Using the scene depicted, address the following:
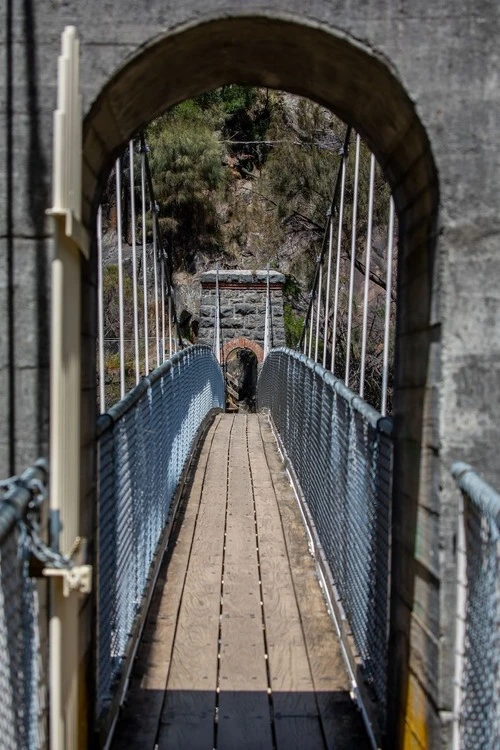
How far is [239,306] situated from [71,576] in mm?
13161

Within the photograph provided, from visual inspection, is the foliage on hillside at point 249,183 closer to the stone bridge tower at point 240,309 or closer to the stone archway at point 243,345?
the stone bridge tower at point 240,309

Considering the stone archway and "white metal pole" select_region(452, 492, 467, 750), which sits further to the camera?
the stone archway

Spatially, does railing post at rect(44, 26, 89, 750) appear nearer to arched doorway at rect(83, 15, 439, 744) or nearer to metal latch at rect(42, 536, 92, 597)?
metal latch at rect(42, 536, 92, 597)

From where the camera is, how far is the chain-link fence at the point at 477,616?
154 centimetres

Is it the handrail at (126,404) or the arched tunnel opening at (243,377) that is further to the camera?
the arched tunnel opening at (243,377)

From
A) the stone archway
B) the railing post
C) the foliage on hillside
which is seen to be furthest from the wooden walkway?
the stone archway

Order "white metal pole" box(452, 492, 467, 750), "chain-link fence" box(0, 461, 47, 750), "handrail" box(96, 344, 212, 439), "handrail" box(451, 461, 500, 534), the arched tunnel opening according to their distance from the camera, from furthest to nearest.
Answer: the arched tunnel opening < "handrail" box(96, 344, 212, 439) < "white metal pole" box(452, 492, 467, 750) < "handrail" box(451, 461, 500, 534) < "chain-link fence" box(0, 461, 47, 750)

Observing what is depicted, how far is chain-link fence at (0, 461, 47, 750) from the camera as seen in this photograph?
138cm

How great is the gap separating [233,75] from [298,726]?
192cm

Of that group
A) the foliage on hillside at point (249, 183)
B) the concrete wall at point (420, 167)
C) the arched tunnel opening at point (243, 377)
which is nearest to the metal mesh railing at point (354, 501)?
the concrete wall at point (420, 167)

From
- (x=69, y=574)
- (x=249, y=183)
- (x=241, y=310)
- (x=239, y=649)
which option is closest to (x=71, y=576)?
(x=69, y=574)

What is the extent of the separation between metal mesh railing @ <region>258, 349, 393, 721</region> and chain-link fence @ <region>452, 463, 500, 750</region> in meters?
0.53

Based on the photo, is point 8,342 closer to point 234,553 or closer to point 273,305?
point 234,553

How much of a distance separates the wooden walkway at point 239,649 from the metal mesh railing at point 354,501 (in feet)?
0.55
